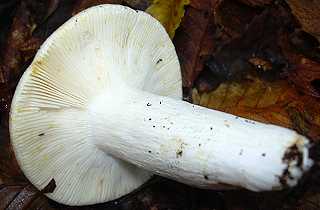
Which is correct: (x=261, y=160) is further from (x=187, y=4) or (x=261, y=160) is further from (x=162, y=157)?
(x=187, y=4)

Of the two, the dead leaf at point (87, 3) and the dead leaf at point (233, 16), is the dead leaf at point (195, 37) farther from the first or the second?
the dead leaf at point (87, 3)

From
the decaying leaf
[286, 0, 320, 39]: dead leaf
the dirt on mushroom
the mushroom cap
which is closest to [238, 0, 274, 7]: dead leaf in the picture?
the dirt on mushroom

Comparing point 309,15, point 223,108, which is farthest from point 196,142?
point 309,15

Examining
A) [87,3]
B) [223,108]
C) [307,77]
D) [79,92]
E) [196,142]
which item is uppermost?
[87,3]

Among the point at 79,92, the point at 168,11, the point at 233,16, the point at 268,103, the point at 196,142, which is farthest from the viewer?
the point at 233,16

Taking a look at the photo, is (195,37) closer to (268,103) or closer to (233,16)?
(233,16)

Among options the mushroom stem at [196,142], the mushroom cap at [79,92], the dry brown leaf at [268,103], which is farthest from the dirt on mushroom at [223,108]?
the mushroom stem at [196,142]

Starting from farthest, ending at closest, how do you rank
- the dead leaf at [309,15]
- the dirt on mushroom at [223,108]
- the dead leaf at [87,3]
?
the dead leaf at [87,3] → the dead leaf at [309,15] → the dirt on mushroom at [223,108]

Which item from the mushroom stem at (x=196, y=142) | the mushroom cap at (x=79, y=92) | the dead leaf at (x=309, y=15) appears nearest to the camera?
the mushroom stem at (x=196, y=142)
